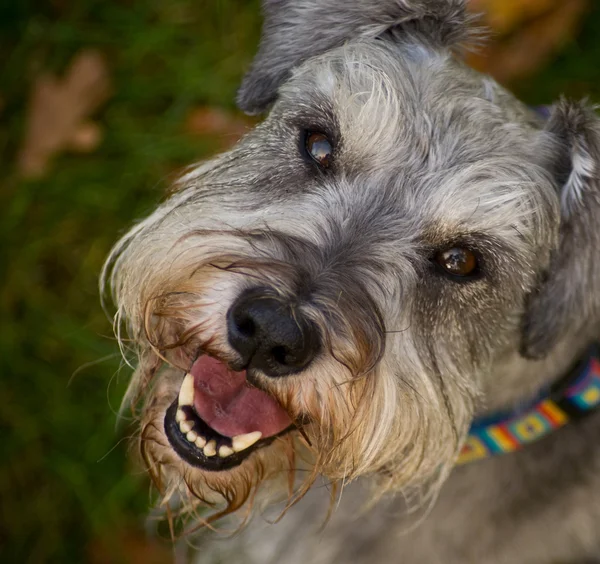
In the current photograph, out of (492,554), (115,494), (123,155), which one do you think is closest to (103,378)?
(115,494)

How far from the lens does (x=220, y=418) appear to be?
2439mm

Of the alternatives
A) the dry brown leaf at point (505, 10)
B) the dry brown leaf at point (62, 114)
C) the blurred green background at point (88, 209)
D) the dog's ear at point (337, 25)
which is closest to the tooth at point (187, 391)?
the dog's ear at point (337, 25)

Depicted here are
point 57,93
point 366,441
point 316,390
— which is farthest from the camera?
point 57,93

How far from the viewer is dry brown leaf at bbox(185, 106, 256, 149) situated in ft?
15.9

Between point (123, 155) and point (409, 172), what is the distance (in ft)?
9.42

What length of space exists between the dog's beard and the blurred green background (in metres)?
1.64

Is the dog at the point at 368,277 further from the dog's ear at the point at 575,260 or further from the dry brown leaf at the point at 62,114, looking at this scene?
the dry brown leaf at the point at 62,114

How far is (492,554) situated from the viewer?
312 centimetres

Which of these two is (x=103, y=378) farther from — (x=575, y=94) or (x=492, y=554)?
(x=575, y=94)

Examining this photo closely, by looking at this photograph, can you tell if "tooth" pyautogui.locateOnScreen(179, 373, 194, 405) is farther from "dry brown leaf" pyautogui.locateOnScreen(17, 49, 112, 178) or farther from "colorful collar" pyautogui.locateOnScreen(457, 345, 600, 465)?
"dry brown leaf" pyautogui.locateOnScreen(17, 49, 112, 178)

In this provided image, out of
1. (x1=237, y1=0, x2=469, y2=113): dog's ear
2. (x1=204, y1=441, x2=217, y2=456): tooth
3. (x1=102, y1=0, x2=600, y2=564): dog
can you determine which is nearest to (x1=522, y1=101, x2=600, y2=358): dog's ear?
(x1=102, y1=0, x2=600, y2=564): dog

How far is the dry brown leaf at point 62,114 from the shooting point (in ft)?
15.5

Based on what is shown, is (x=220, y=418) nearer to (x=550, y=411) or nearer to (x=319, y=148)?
(x=319, y=148)

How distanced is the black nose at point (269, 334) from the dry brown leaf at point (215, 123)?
2863 millimetres
